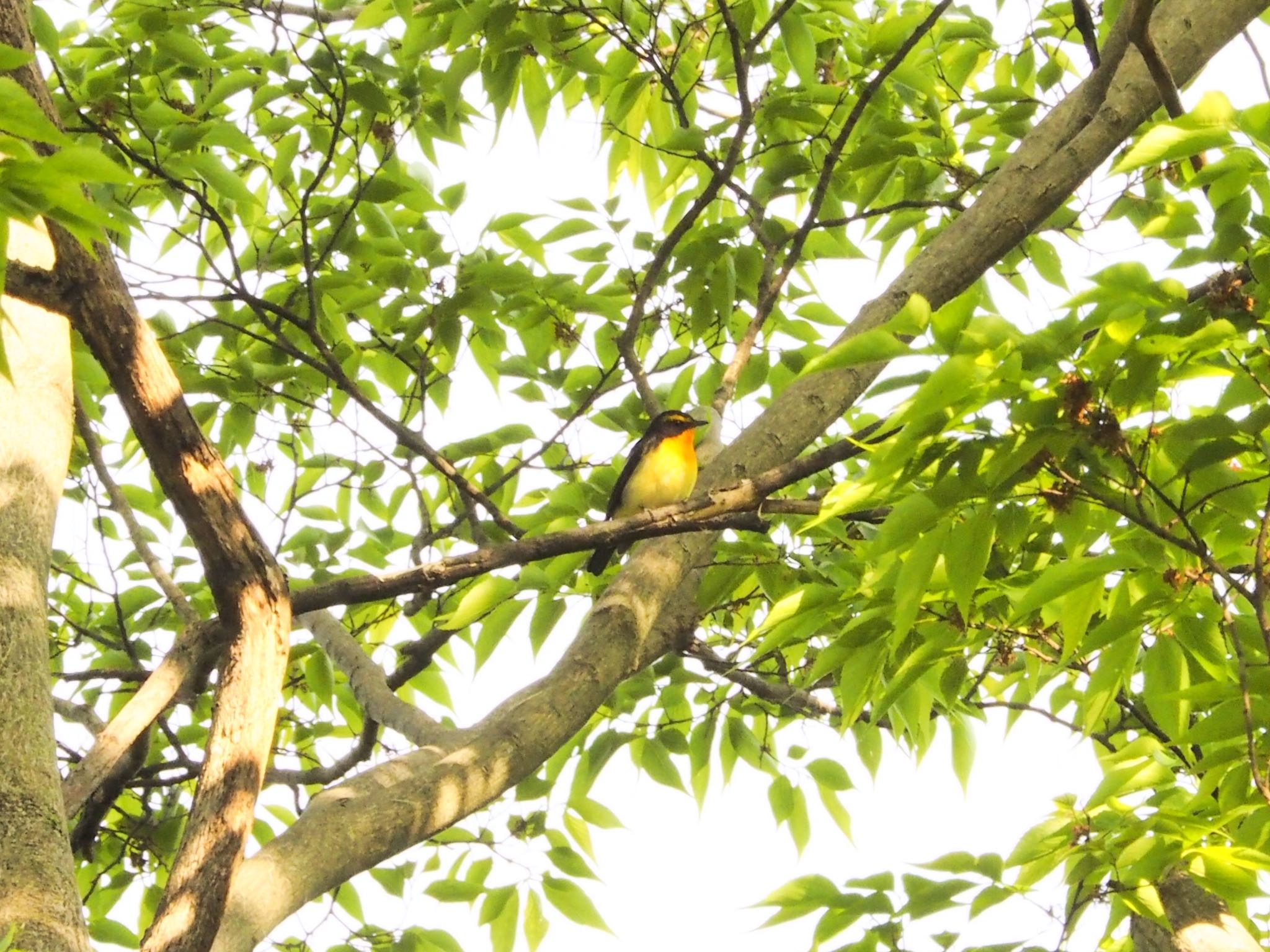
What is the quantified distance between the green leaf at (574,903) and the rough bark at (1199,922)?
161cm

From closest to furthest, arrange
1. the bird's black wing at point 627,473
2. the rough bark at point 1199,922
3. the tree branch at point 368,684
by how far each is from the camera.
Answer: the rough bark at point 1199,922 → the tree branch at point 368,684 → the bird's black wing at point 627,473

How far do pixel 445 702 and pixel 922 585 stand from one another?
122 inches

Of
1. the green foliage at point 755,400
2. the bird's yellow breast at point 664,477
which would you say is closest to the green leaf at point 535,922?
the green foliage at point 755,400

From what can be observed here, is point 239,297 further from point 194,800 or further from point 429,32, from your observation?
point 194,800

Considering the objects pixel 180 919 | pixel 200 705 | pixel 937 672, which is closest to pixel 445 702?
pixel 200 705

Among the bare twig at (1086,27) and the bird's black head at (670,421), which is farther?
the bird's black head at (670,421)

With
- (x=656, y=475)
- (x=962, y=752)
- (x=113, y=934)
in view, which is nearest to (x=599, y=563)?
(x=656, y=475)

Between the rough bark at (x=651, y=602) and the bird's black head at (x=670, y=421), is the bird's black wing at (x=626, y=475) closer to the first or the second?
the bird's black head at (x=670, y=421)

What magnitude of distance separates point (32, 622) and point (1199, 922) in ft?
9.07

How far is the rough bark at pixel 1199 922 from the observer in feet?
9.61

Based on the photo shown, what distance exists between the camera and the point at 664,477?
666 cm

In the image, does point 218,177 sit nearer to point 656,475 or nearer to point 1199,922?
point 1199,922

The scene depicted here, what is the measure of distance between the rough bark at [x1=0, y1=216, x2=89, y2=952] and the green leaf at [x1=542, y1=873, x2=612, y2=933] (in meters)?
1.88

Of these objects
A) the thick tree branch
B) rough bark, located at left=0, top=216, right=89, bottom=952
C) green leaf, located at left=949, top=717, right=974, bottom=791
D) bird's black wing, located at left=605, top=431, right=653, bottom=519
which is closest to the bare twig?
the thick tree branch
